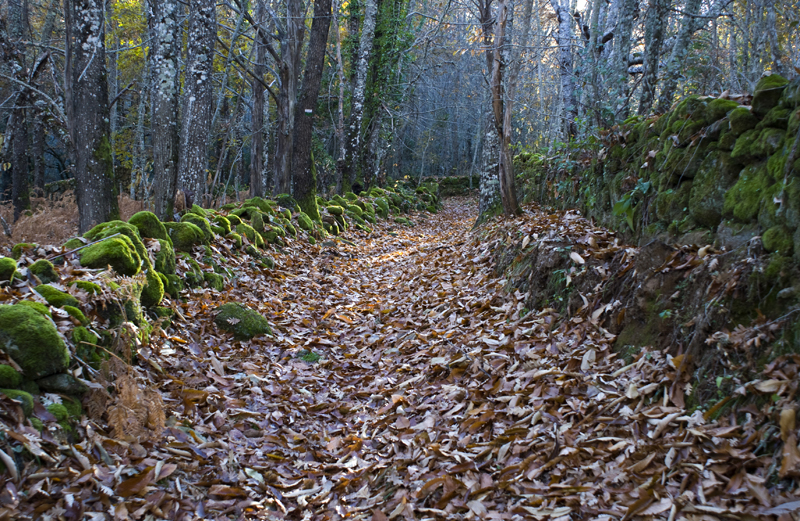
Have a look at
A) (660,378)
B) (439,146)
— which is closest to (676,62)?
(660,378)

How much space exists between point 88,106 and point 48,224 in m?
4.92

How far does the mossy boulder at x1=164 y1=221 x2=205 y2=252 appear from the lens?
6.62 m

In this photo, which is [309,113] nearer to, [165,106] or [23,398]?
[165,106]

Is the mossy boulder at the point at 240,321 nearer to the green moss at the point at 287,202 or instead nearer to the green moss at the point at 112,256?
the green moss at the point at 112,256

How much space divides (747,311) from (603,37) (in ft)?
33.6

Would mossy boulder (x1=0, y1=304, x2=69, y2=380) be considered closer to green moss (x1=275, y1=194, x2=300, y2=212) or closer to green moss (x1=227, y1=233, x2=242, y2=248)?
green moss (x1=227, y1=233, x2=242, y2=248)

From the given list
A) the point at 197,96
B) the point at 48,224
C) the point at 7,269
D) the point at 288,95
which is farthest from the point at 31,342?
the point at 288,95

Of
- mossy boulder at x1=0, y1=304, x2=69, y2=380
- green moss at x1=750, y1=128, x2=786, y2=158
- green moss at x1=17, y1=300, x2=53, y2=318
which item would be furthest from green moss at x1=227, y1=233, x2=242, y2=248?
green moss at x1=750, y1=128, x2=786, y2=158

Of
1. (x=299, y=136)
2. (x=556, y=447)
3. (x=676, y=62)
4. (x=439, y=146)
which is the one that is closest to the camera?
(x=556, y=447)

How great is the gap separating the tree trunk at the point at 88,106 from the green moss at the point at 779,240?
25.7 feet

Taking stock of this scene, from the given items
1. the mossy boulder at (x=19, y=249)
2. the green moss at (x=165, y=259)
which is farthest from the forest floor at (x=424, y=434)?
the mossy boulder at (x=19, y=249)

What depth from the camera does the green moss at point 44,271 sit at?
3975mm

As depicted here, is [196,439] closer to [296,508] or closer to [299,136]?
[296,508]

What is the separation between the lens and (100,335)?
374 centimetres
